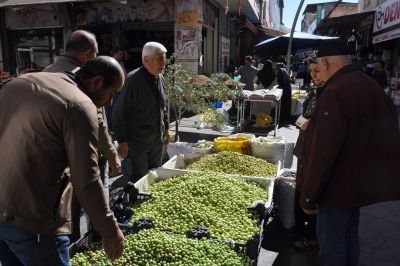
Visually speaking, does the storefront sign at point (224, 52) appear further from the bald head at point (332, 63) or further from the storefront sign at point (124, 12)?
the bald head at point (332, 63)

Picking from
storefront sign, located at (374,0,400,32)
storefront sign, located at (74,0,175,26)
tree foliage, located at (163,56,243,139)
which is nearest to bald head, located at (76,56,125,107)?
tree foliage, located at (163,56,243,139)

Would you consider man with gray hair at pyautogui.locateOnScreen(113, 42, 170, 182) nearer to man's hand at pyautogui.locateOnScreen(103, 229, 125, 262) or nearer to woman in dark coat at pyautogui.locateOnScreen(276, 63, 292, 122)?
man's hand at pyautogui.locateOnScreen(103, 229, 125, 262)

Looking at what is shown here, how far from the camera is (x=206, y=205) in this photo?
3314 mm

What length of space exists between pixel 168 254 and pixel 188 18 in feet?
31.8

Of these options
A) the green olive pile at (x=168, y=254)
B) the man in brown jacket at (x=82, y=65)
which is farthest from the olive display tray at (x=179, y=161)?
the green olive pile at (x=168, y=254)

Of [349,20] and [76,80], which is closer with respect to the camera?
[76,80]

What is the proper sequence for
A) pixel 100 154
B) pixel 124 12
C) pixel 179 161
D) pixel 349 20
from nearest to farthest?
pixel 100 154, pixel 179 161, pixel 124 12, pixel 349 20

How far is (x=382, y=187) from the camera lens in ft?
7.28

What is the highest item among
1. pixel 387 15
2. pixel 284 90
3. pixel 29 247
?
pixel 387 15

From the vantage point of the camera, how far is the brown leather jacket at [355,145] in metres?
2.16

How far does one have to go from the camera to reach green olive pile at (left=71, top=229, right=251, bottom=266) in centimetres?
244

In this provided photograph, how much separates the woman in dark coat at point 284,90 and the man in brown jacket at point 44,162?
30.7ft

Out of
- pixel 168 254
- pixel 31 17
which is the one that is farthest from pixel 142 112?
pixel 31 17

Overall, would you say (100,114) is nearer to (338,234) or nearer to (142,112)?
(142,112)
